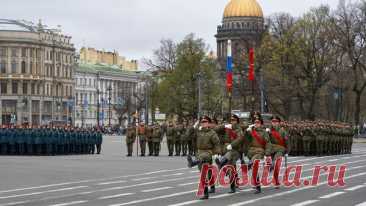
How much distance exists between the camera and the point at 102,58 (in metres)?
189

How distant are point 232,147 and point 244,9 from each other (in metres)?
136

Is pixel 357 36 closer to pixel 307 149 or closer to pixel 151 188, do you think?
pixel 307 149

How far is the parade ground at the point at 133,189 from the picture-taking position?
776 inches

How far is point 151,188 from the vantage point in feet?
77.3

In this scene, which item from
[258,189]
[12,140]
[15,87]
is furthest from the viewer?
[15,87]

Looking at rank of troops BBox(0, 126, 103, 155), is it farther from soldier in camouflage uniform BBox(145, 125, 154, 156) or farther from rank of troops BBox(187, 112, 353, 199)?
rank of troops BBox(187, 112, 353, 199)

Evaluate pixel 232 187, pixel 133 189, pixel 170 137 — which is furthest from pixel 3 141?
pixel 232 187

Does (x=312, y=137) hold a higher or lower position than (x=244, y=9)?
lower

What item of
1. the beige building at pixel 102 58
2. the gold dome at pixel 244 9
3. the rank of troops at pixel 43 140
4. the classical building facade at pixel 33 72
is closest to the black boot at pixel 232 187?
the rank of troops at pixel 43 140

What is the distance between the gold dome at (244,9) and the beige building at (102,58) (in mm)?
35144

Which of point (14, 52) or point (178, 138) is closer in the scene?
point (178, 138)

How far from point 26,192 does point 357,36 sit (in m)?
57.3

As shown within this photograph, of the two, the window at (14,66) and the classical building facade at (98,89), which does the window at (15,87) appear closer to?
the window at (14,66)

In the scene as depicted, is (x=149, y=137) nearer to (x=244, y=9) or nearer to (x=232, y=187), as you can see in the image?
(x=232, y=187)
